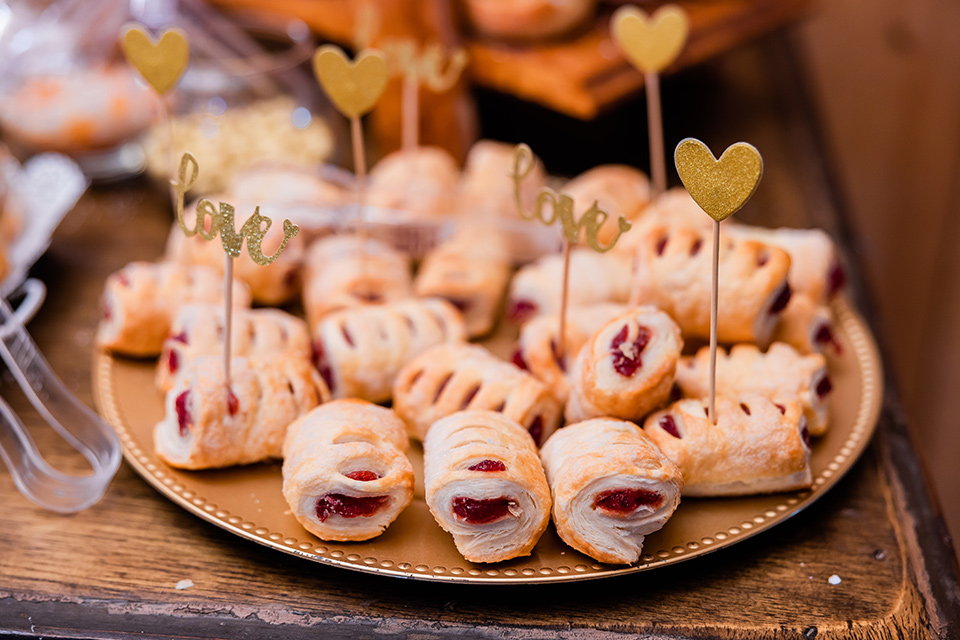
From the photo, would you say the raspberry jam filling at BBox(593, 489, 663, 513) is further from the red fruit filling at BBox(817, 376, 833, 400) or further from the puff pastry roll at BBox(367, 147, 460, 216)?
the puff pastry roll at BBox(367, 147, 460, 216)

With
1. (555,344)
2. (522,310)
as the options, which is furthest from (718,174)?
(522,310)

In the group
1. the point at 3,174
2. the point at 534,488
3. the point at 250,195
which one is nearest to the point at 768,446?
the point at 534,488

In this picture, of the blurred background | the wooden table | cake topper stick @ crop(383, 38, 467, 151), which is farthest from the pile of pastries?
the blurred background

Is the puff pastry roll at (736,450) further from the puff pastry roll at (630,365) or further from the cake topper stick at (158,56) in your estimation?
the cake topper stick at (158,56)

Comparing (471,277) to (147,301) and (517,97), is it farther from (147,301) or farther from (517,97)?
(517,97)

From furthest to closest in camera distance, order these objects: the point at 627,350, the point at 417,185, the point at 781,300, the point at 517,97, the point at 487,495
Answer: the point at 517,97
the point at 417,185
the point at 781,300
the point at 627,350
the point at 487,495

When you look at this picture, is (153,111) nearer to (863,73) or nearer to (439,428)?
(439,428)
